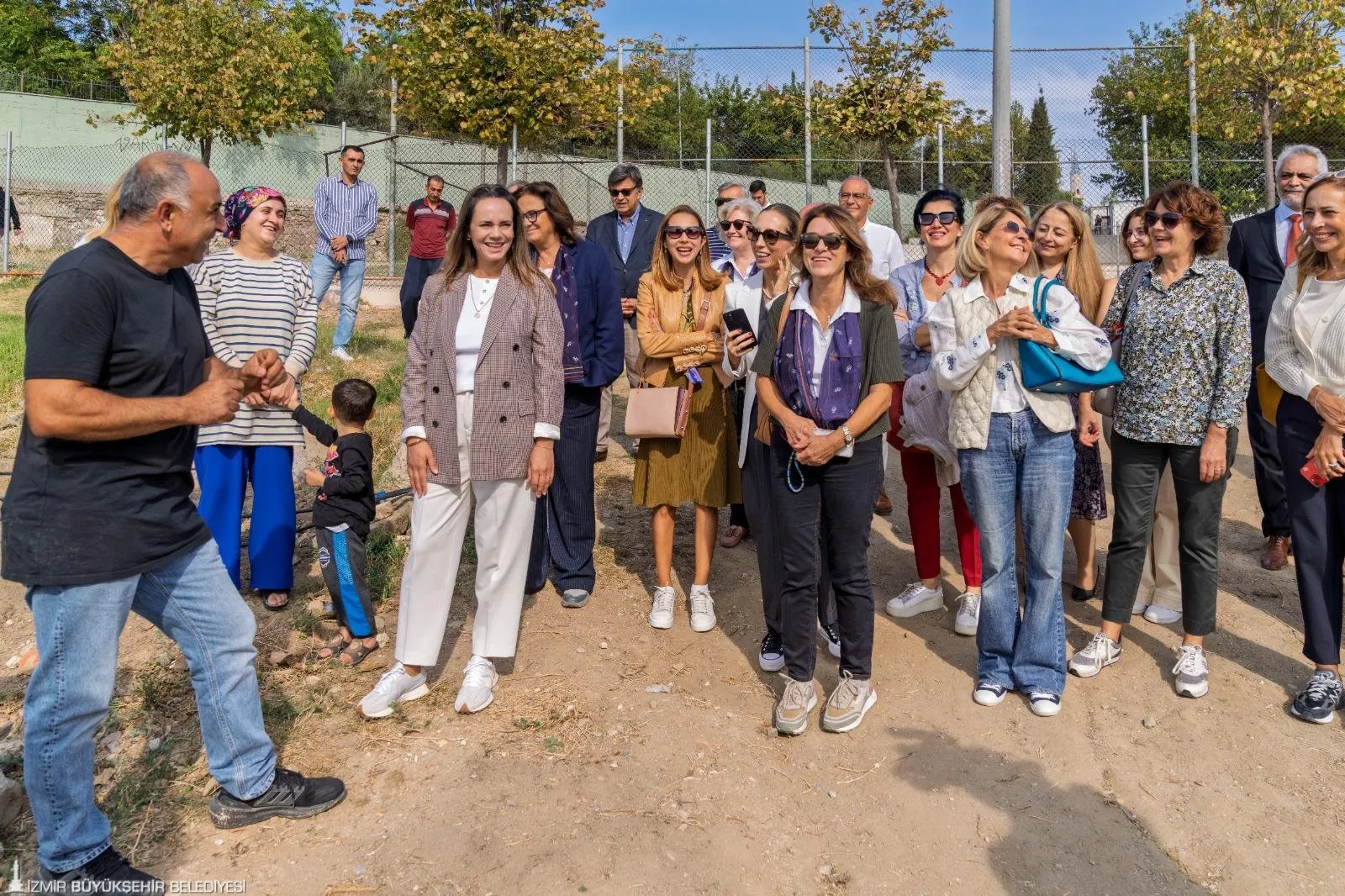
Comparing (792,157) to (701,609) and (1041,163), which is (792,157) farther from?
(701,609)

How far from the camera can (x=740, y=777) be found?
3.86 metres

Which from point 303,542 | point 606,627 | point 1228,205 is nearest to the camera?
point 606,627

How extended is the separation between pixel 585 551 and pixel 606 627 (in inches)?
18.8

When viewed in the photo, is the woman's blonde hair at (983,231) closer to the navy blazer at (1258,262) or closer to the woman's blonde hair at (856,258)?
the woman's blonde hair at (856,258)

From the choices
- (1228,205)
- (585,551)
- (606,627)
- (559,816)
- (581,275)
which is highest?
(1228,205)

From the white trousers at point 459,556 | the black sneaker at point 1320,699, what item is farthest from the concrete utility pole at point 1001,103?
the white trousers at point 459,556

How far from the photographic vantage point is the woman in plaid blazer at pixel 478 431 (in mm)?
4176

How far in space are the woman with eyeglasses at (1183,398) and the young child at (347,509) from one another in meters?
3.36

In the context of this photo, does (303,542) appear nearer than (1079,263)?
No

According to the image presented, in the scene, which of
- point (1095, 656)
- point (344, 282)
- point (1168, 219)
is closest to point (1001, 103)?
point (1168, 219)

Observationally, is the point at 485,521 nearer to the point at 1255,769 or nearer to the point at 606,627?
the point at 606,627

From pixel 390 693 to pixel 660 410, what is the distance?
1862 mm

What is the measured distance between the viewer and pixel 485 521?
14.0 ft

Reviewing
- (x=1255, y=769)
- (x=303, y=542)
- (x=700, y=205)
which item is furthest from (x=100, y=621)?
(x=700, y=205)
